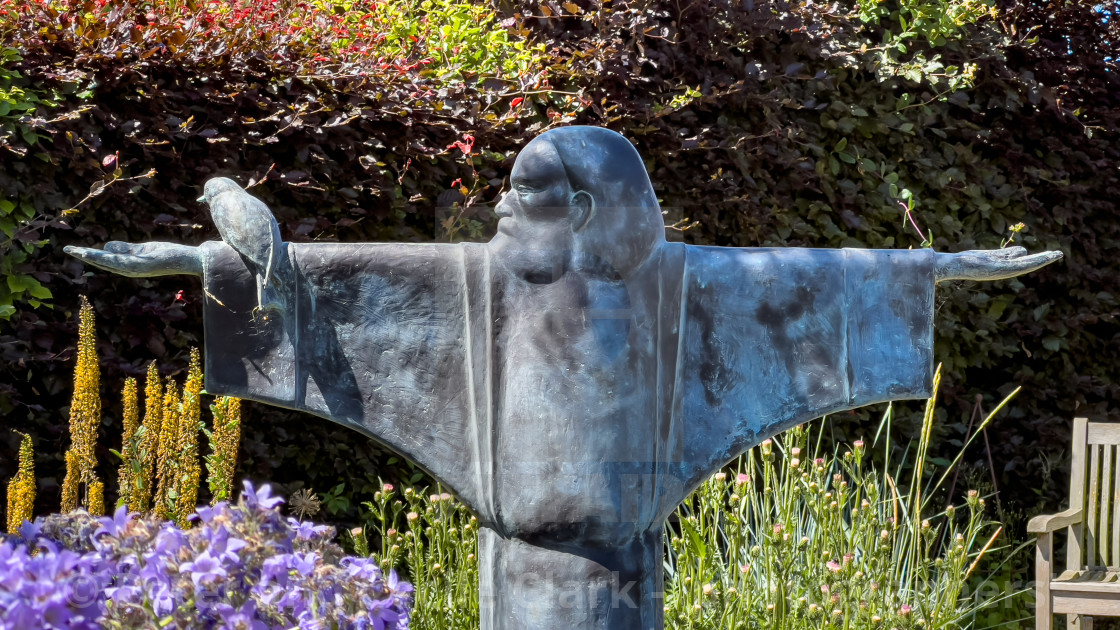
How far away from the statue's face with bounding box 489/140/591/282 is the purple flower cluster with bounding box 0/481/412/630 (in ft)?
1.83

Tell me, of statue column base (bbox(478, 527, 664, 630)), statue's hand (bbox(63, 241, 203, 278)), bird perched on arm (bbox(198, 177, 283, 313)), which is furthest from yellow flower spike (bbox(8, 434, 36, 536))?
statue column base (bbox(478, 527, 664, 630))

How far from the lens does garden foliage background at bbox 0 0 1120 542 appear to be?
10.2ft

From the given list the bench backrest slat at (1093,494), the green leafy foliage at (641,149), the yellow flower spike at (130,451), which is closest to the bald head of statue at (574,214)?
the green leafy foliage at (641,149)

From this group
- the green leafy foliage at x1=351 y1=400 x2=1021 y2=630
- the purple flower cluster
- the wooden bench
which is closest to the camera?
the purple flower cluster

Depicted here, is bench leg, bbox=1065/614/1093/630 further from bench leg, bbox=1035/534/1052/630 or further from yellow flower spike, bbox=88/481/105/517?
yellow flower spike, bbox=88/481/105/517

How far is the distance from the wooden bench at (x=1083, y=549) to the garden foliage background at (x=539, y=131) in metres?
0.61

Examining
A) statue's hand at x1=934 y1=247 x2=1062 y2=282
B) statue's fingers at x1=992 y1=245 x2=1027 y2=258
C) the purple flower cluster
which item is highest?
statue's fingers at x1=992 y1=245 x2=1027 y2=258

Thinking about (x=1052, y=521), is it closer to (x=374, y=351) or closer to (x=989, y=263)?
(x=989, y=263)

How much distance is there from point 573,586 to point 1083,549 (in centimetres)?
312

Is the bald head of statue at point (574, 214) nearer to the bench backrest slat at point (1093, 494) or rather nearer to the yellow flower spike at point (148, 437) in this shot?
the yellow flower spike at point (148, 437)

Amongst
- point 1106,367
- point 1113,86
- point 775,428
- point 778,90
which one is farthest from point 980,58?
point 775,428

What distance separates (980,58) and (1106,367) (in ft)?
4.95

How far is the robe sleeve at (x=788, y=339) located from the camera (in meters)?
1.89

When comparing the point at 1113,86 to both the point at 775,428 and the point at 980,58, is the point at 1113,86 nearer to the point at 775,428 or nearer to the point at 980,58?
the point at 980,58
